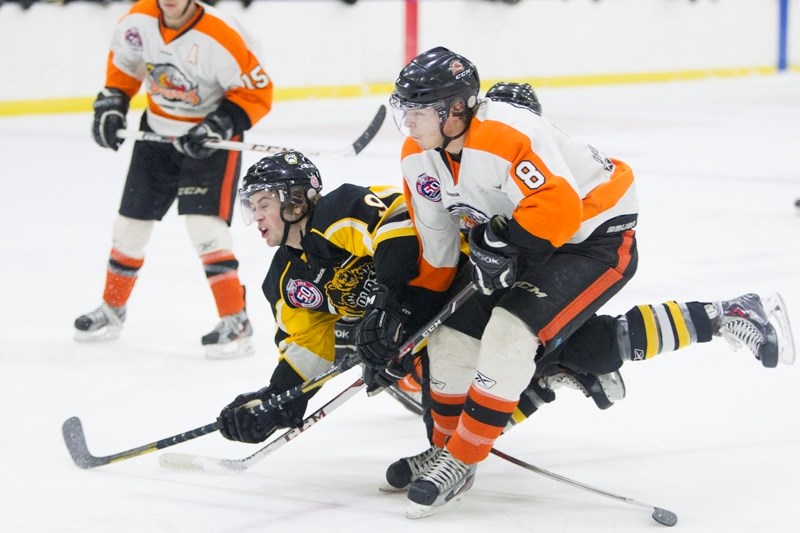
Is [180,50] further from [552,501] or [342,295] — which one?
[552,501]

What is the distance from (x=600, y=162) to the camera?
2557 mm

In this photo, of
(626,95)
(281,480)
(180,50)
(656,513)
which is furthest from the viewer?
(626,95)

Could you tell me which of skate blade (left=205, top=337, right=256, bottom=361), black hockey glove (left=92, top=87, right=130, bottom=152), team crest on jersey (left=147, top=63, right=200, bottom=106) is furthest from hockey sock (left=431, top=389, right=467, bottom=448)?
black hockey glove (left=92, top=87, right=130, bottom=152)

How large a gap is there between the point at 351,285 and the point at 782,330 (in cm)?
100

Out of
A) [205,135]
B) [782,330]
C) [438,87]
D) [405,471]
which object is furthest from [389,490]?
[205,135]

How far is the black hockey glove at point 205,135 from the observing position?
12.1ft

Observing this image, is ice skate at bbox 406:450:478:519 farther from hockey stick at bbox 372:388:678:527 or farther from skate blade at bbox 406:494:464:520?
hockey stick at bbox 372:388:678:527

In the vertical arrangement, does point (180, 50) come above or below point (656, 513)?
above

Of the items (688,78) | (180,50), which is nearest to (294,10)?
(688,78)

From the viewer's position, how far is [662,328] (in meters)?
2.62

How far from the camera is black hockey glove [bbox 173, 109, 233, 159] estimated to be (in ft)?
12.1

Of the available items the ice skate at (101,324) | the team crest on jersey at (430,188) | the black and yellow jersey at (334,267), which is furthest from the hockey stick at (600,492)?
the ice skate at (101,324)

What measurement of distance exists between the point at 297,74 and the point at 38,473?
8.81 metres

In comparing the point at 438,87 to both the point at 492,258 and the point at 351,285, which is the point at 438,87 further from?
the point at 351,285
